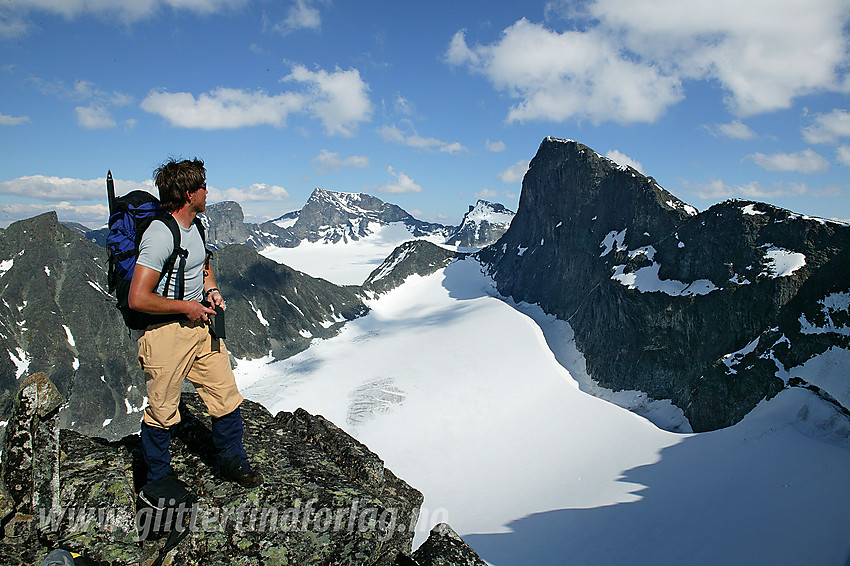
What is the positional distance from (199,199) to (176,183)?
0.37 meters

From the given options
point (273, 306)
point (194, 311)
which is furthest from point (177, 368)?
point (273, 306)

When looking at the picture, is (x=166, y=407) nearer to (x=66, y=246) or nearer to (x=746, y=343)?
(x=746, y=343)

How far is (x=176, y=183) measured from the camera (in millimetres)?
5184

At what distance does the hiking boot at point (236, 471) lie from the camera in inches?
225

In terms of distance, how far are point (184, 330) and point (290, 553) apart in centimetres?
307

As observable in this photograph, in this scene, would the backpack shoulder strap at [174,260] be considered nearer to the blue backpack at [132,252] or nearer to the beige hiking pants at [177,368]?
the blue backpack at [132,252]

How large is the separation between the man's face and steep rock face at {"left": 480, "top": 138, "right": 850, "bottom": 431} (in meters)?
42.9

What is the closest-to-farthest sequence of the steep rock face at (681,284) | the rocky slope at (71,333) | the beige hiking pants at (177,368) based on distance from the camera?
1. the beige hiking pants at (177,368)
2. the steep rock face at (681,284)
3. the rocky slope at (71,333)

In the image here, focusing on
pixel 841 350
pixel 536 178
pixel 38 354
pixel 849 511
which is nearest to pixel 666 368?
pixel 841 350

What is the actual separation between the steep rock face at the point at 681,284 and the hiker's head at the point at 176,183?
43074mm

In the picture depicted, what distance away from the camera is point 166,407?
516 centimetres

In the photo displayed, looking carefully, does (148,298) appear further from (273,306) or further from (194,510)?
(273,306)

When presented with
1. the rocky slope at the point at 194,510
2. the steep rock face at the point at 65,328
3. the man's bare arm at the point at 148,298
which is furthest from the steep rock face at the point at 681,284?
the steep rock face at the point at 65,328

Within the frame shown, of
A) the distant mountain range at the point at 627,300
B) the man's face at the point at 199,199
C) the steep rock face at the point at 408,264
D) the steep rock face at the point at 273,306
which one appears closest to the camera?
the man's face at the point at 199,199
